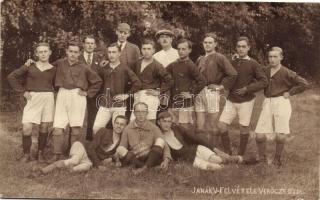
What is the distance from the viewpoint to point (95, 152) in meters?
6.89

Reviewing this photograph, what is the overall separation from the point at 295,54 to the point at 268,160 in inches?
55.0

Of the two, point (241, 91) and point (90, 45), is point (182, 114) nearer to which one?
point (241, 91)

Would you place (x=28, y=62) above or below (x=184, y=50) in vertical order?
below

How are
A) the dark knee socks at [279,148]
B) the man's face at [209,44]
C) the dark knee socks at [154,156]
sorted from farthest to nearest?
the dark knee socks at [279,148] → the man's face at [209,44] → the dark knee socks at [154,156]

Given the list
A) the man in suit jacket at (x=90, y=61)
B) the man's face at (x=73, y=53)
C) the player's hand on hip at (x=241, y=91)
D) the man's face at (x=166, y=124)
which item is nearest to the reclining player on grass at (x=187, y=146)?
the man's face at (x=166, y=124)

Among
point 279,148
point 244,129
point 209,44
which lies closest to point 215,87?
point 209,44

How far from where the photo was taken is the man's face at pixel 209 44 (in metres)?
6.93

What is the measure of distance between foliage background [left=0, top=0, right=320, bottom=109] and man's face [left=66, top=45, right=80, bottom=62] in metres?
0.11

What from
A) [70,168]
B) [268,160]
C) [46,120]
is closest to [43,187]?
[70,168]

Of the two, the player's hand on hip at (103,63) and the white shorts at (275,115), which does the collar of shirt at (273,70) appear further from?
the player's hand on hip at (103,63)

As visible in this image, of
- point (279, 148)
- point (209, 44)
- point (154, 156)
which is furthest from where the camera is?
point (279, 148)

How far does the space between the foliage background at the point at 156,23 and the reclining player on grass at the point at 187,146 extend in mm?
926

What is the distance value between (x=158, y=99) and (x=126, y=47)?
2.53 feet

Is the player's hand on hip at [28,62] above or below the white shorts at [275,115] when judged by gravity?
above
